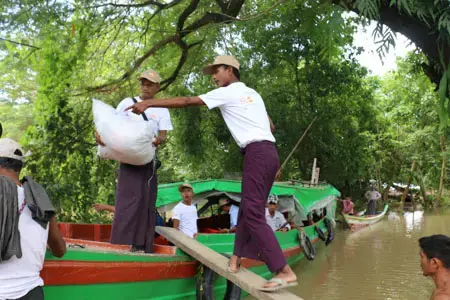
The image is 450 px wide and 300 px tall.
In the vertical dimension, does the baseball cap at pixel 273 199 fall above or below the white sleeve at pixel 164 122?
below

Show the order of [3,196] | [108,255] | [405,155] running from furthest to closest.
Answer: [405,155]
[108,255]
[3,196]

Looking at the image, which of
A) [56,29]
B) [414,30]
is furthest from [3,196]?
[56,29]

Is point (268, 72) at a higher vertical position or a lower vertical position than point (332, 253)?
higher

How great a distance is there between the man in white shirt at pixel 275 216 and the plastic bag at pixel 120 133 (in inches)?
173

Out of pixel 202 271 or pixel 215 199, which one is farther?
pixel 215 199

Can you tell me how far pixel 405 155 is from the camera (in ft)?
81.9

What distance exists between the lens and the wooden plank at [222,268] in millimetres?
3641

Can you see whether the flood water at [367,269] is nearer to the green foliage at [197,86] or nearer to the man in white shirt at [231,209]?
the man in white shirt at [231,209]

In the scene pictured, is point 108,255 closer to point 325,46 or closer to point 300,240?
point 325,46

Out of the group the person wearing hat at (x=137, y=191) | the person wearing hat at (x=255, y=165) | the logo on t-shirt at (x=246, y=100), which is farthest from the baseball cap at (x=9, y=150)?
the person wearing hat at (x=137, y=191)

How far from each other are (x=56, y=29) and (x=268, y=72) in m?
9.28

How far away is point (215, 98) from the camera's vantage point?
11.8 ft

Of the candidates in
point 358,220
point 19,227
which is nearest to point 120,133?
point 19,227

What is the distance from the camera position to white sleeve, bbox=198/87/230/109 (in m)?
3.54
